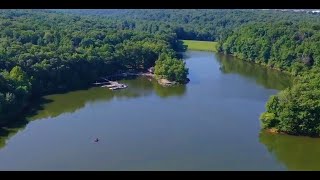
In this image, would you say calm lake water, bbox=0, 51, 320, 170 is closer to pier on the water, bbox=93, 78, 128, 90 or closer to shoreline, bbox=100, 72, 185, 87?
pier on the water, bbox=93, 78, 128, 90

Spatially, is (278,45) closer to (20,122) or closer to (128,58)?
(128,58)

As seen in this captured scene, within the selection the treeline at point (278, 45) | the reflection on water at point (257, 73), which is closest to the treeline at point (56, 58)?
the reflection on water at point (257, 73)

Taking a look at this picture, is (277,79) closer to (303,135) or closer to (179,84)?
(179,84)

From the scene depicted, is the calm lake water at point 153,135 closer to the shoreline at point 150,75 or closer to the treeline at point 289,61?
the treeline at point 289,61

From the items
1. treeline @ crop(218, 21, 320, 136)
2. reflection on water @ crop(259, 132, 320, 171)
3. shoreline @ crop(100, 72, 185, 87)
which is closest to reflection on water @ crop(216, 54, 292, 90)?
treeline @ crop(218, 21, 320, 136)

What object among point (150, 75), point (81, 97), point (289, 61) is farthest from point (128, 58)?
point (289, 61)

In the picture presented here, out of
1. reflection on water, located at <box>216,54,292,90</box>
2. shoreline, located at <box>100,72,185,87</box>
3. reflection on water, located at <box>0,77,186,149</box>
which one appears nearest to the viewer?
reflection on water, located at <box>0,77,186,149</box>
